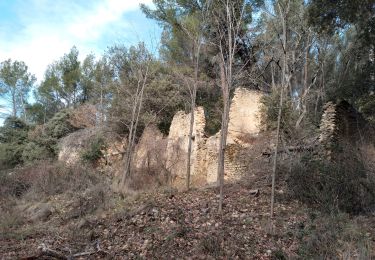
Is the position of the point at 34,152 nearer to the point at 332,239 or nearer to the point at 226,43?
the point at 226,43

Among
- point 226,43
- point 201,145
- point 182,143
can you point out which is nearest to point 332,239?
point 226,43

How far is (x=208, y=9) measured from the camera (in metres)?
12.0

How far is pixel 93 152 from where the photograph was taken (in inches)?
790

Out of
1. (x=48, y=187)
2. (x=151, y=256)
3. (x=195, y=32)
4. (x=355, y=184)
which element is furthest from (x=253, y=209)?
(x=48, y=187)

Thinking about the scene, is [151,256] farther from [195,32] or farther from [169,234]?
[195,32]

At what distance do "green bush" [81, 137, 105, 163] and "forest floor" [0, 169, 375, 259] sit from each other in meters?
9.34

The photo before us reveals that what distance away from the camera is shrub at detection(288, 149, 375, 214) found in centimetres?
890

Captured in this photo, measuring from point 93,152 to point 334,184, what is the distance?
545 inches

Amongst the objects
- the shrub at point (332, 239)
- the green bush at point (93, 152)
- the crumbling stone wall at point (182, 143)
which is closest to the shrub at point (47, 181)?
the green bush at point (93, 152)

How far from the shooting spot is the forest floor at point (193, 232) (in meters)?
7.04

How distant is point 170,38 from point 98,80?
1071 centimetres

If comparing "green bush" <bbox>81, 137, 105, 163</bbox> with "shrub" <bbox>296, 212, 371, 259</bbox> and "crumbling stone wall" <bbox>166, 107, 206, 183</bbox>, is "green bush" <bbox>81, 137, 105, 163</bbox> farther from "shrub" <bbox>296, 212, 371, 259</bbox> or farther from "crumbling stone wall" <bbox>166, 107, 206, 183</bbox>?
"shrub" <bbox>296, 212, 371, 259</bbox>

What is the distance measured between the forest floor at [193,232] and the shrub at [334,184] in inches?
15.1

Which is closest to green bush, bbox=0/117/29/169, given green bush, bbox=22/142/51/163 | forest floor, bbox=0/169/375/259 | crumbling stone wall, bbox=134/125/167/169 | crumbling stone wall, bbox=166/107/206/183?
green bush, bbox=22/142/51/163
